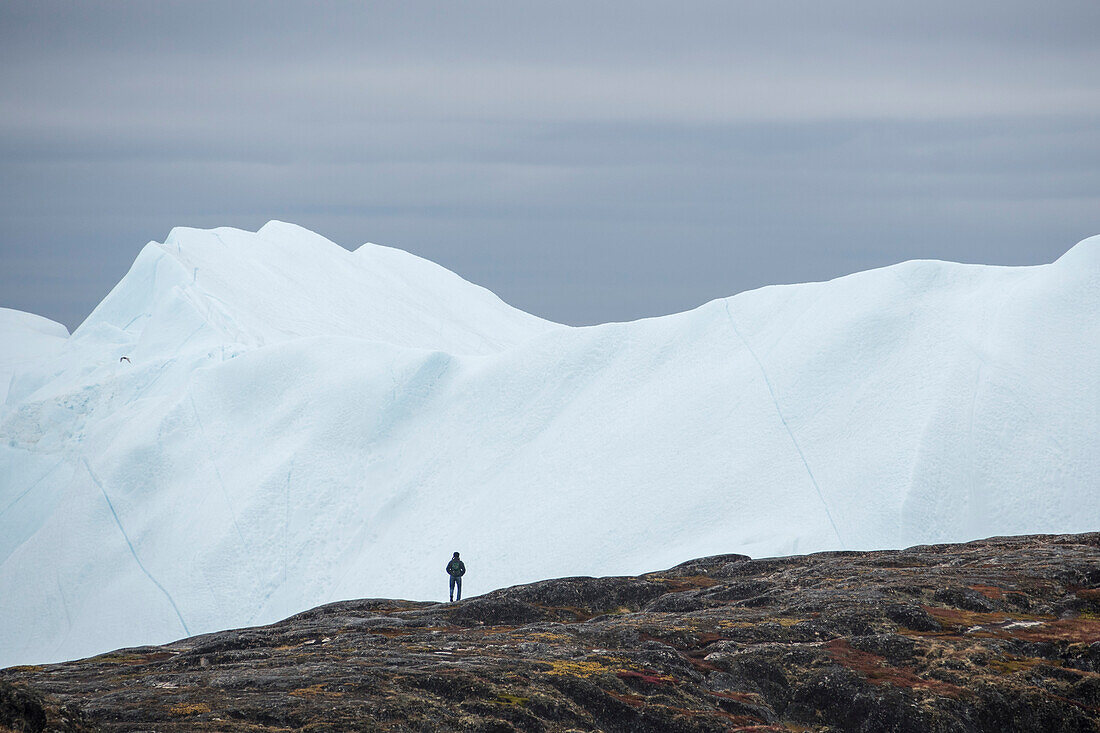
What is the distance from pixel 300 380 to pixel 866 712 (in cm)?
4931

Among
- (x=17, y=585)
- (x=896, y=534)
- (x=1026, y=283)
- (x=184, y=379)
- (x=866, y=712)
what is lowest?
(x=866, y=712)

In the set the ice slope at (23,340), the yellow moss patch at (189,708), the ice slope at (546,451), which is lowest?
the yellow moss patch at (189,708)

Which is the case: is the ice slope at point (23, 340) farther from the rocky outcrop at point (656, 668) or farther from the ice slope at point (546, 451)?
the rocky outcrop at point (656, 668)

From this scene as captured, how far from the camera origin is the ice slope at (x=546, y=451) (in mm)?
40719

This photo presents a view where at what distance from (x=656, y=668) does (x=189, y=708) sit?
21.3ft

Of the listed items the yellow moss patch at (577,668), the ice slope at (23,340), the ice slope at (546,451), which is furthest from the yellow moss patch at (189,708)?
the ice slope at (23,340)

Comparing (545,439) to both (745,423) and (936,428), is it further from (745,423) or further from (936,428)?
(936,428)

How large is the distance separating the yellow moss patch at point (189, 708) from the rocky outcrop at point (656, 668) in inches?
1.3

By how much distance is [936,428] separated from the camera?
135 ft

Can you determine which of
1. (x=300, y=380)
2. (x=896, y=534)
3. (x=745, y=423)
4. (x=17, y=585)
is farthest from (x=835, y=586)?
(x=17, y=585)

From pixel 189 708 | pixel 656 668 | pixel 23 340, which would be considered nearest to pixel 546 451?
pixel 656 668

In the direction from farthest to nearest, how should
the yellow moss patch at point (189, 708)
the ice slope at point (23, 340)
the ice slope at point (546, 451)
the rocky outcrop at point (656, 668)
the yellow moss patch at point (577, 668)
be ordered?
the ice slope at point (23, 340), the ice slope at point (546, 451), the yellow moss patch at point (577, 668), the rocky outcrop at point (656, 668), the yellow moss patch at point (189, 708)

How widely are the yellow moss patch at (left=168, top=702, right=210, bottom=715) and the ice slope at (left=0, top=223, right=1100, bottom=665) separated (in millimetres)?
29032

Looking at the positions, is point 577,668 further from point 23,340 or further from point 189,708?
point 23,340
